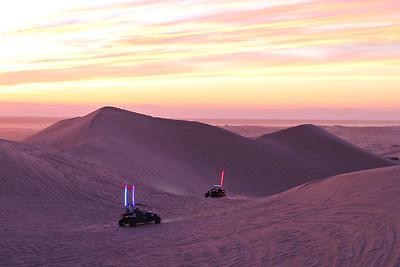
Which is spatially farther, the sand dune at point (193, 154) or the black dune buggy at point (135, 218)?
the sand dune at point (193, 154)

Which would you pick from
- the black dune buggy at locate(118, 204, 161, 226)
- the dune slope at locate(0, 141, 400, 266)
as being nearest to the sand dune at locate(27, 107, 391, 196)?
the dune slope at locate(0, 141, 400, 266)

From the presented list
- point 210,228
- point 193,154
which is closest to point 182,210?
point 210,228

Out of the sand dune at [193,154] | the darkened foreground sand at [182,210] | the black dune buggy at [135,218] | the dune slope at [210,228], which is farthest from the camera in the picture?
the sand dune at [193,154]

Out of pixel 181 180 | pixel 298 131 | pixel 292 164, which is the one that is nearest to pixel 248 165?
pixel 292 164

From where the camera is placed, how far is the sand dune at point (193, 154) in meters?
43.1

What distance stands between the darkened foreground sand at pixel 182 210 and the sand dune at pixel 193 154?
21 cm

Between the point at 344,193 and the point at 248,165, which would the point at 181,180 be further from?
the point at 344,193

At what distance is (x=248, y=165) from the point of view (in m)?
50.7

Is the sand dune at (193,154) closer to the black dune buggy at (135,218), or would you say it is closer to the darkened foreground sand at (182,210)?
the darkened foreground sand at (182,210)

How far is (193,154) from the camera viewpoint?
5200 cm

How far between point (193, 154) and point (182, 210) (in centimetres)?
2345

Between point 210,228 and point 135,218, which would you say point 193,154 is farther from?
point 210,228

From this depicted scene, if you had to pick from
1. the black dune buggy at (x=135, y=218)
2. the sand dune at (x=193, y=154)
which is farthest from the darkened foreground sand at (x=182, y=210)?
the black dune buggy at (x=135, y=218)

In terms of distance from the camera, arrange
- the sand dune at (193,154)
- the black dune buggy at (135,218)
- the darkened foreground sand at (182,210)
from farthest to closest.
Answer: the sand dune at (193,154)
the black dune buggy at (135,218)
the darkened foreground sand at (182,210)
